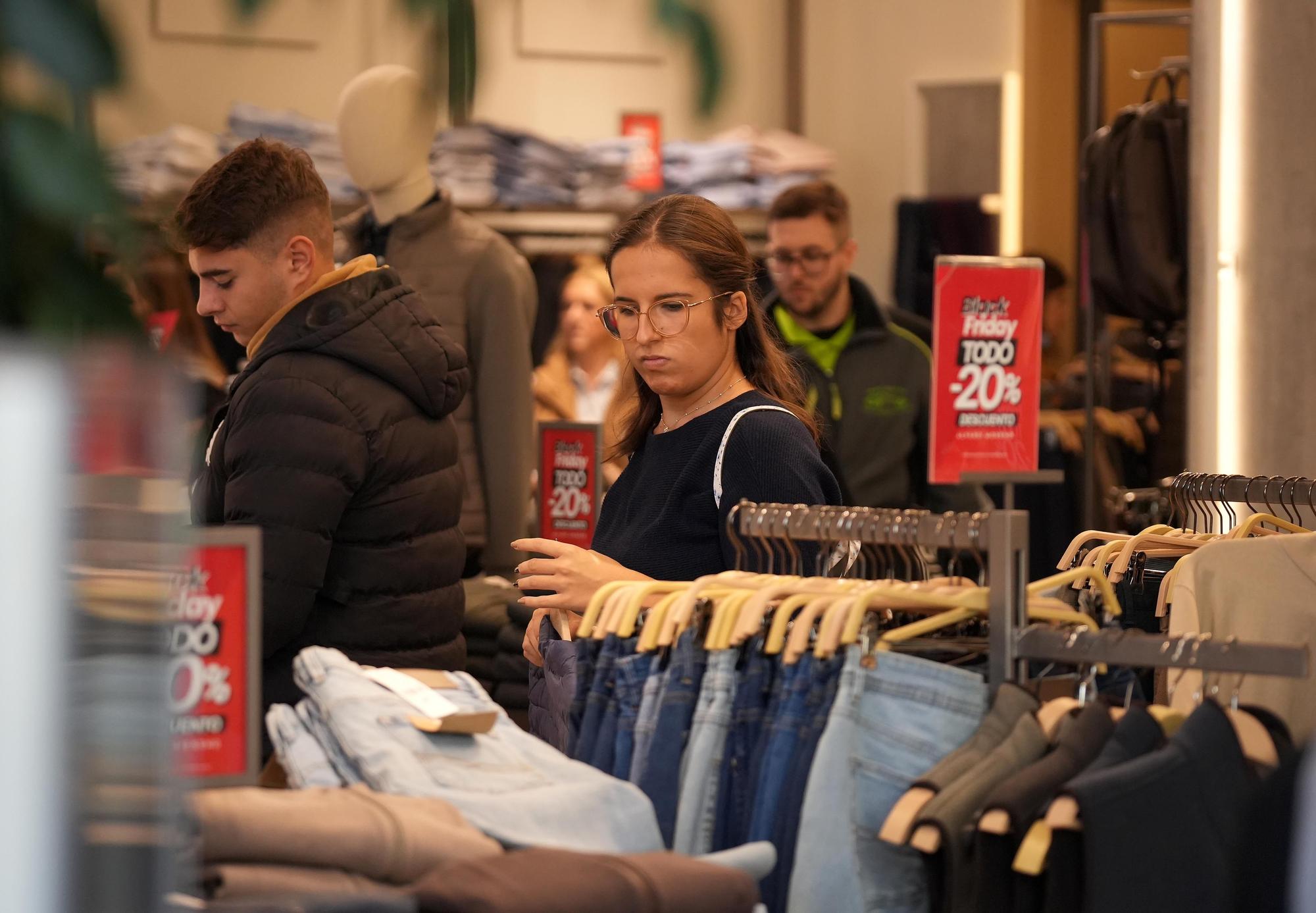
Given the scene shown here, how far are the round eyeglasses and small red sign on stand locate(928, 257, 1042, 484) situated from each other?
534 mm

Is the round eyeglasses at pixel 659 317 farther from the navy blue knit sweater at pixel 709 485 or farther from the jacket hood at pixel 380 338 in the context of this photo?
the jacket hood at pixel 380 338

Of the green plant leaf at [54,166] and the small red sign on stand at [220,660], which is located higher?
the green plant leaf at [54,166]

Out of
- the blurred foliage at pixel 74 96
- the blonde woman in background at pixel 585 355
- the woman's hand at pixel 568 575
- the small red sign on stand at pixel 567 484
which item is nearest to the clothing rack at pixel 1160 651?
the woman's hand at pixel 568 575

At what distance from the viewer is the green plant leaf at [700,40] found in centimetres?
92

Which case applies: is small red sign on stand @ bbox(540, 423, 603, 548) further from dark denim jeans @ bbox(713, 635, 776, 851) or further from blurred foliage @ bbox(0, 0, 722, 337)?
blurred foliage @ bbox(0, 0, 722, 337)

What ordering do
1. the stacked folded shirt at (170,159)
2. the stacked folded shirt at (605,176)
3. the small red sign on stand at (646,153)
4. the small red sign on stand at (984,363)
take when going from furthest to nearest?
the small red sign on stand at (646,153)
the stacked folded shirt at (605,176)
the stacked folded shirt at (170,159)
the small red sign on stand at (984,363)

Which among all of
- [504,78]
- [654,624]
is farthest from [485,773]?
[504,78]

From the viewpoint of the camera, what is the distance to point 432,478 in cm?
300

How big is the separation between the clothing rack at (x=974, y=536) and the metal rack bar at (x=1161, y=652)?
3 centimetres

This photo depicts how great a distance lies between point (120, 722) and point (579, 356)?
17.6ft

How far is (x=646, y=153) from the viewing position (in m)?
7.63

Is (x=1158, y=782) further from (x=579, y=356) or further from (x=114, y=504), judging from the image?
(x=579, y=356)

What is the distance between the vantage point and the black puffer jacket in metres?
2.73

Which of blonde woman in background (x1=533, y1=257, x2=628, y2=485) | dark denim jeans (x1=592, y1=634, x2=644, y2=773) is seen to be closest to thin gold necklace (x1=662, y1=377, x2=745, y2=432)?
dark denim jeans (x1=592, y1=634, x2=644, y2=773)
